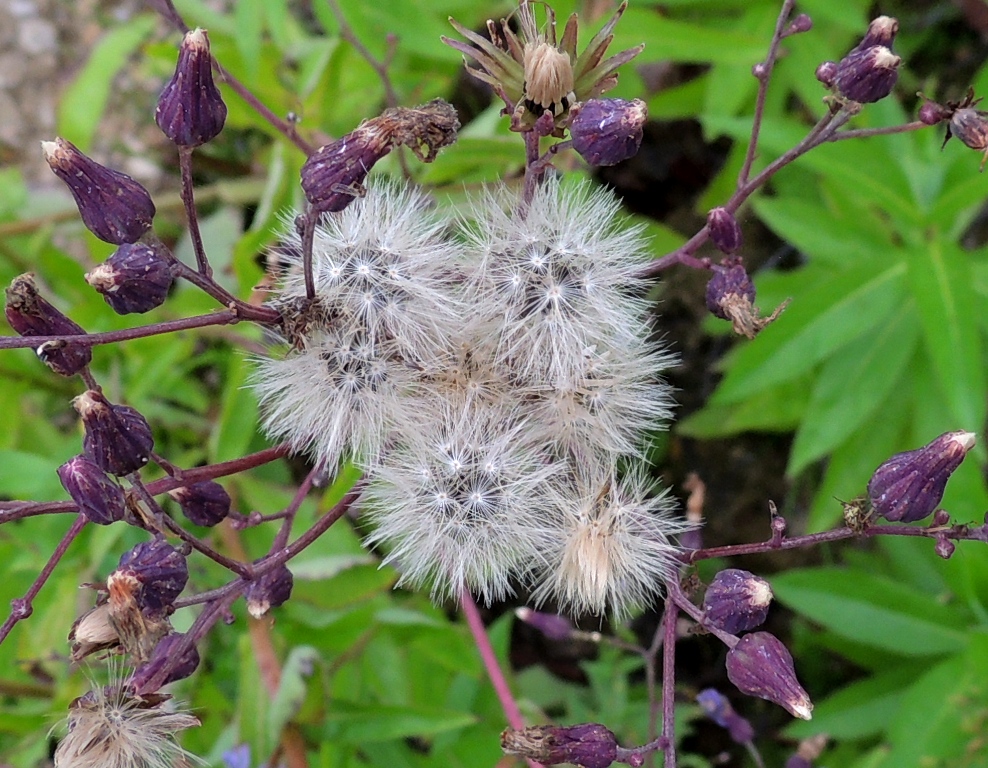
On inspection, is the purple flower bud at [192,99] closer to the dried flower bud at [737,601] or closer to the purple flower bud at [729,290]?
the purple flower bud at [729,290]

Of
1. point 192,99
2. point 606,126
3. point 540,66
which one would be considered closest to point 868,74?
point 606,126

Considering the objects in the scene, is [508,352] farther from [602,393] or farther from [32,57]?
[32,57]

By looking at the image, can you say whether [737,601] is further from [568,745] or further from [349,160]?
[349,160]

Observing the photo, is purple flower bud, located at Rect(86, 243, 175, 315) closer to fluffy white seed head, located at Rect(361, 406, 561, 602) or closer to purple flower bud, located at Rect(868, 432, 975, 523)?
fluffy white seed head, located at Rect(361, 406, 561, 602)

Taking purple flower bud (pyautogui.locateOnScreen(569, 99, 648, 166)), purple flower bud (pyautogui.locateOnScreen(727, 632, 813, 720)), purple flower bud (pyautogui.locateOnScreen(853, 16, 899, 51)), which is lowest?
purple flower bud (pyautogui.locateOnScreen(727, 632, 813, 720))

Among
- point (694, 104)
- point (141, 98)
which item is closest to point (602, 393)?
point (694, 104)

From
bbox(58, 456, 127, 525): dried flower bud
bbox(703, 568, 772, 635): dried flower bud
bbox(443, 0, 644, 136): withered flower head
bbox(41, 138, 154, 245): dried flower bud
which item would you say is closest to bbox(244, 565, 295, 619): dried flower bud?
bbox(58, 456, 127, 525): dried flower bud

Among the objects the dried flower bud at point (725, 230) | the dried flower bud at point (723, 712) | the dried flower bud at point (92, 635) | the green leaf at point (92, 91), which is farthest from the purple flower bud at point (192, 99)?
the green leaf at point (92, 91)
